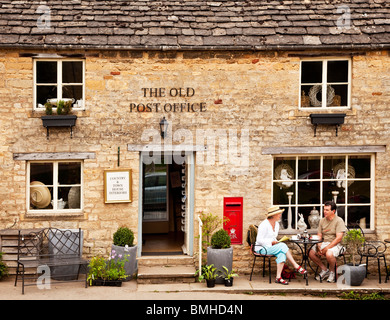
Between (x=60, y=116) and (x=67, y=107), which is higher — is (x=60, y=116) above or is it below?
below

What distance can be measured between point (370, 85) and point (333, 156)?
66.8 inches

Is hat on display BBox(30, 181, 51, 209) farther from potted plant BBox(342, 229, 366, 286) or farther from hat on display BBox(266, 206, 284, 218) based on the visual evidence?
potted plant BBox(342, 229, 366, 286)

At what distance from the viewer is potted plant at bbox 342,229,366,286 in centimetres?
1111

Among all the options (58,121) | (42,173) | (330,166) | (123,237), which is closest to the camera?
(123,237)

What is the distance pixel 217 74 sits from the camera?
12070mm

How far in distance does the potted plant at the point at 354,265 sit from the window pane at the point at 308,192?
4.05 ft

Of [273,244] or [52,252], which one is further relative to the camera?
[52,252]

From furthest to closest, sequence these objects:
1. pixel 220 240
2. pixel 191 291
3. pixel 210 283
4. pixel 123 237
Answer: pixel 123 237, pixel 220 240, pixel 210 283, pixel 191 291

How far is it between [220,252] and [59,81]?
489 cm

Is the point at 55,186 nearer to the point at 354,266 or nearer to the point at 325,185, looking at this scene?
the point at 325,185

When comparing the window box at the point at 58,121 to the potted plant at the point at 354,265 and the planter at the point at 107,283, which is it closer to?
the planter at the point at 107,283

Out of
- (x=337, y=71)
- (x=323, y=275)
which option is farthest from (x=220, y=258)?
(x=337, y=71)

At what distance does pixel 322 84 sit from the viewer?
1226cm

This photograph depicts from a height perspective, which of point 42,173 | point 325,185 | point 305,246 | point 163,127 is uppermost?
point 163,127
